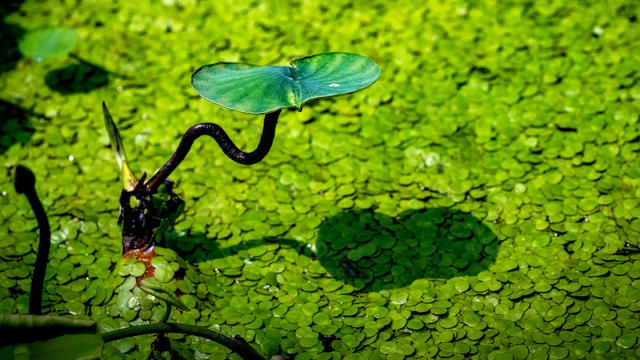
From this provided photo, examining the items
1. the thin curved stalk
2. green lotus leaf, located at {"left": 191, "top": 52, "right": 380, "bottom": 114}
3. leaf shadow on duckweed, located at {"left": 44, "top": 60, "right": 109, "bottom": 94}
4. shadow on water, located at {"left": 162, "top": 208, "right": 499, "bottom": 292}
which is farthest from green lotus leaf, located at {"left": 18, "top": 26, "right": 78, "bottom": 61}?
the thin curved stalk

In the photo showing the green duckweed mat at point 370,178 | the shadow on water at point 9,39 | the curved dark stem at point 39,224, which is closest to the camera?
the curved dark stem at point 39,224

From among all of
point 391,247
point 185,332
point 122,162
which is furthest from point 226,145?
point 391,247

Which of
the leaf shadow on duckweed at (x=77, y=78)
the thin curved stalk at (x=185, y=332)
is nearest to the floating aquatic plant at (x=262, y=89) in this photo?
the thin curved stalk at (x=185, y=332)

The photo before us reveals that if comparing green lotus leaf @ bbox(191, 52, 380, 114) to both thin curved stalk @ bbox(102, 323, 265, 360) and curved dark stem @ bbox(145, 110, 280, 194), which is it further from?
thin curved stalk @ bbox(102, 323, 265, 360)

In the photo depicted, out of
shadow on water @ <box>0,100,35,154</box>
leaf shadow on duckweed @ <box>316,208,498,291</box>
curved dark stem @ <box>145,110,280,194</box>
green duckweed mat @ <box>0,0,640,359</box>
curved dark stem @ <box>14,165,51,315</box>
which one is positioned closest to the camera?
curved dark stem @ <box>14,165,51,315</box>

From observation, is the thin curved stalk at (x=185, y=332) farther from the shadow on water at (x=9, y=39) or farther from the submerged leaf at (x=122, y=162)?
the shadow on water at (x=9, y=39)

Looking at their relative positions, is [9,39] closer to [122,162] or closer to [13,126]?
[13,126]

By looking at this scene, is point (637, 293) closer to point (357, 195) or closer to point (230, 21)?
point (357, 195)
